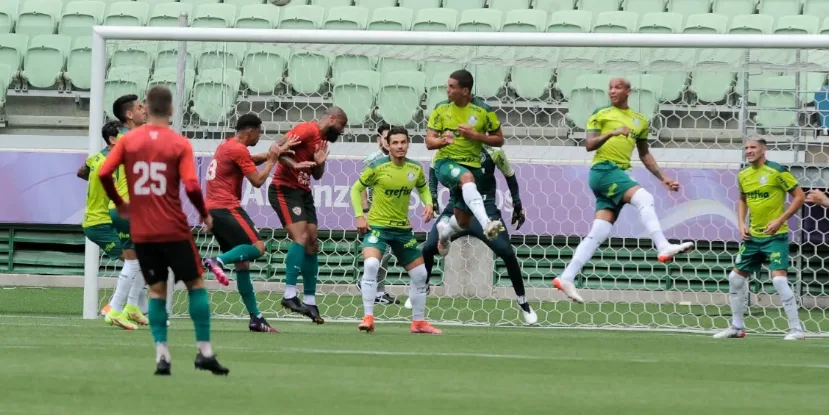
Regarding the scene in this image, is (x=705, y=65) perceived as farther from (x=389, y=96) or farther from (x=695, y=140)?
(x=389, y=96)

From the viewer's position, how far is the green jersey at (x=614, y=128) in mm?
11883

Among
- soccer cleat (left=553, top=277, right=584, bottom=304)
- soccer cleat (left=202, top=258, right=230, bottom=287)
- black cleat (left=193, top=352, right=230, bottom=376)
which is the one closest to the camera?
black cleat (left=193, top=352, right=230, bottom=376)

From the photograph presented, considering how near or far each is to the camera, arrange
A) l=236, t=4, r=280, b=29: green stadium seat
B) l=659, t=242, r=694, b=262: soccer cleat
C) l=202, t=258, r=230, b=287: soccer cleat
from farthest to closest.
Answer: l=236, t=4, r=280, b=29: green stadium seat < l=202, t=258, r=230, b=287: soccer cleat < l=659, t=242, r=694, b=262: soccer cleat

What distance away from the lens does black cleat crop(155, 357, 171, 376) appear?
23.4ft

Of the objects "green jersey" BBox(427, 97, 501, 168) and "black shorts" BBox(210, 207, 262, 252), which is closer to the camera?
"black shorts" BBox(210, 207, 262, 252)

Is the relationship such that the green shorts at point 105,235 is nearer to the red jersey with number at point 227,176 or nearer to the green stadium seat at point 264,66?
the red jersey with number at point 227,176

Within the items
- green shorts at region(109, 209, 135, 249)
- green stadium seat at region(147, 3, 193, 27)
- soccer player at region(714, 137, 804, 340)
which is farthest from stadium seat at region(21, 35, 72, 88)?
soccer player at region(714, 137, 804, 340)

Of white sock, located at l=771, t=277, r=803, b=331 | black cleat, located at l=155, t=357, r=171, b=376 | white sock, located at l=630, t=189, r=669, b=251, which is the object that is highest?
white sock, located at l=630, t=189, r=669, b=251

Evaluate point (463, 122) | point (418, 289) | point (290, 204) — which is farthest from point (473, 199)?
point (290, 204)

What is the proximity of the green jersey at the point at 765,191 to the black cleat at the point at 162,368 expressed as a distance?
6.96 m

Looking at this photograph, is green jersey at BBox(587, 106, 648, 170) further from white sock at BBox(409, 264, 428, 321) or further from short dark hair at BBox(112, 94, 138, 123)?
short dark hair at BBox(112, 94, 138, 123)

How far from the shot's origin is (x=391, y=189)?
1186 cm

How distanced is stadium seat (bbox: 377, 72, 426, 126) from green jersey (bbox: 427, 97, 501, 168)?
3116mm

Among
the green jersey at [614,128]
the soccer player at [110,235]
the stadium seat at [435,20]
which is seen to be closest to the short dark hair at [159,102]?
the soccer player at [110,235]
